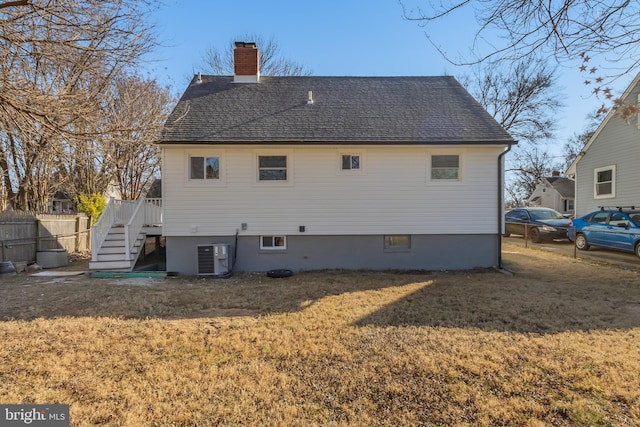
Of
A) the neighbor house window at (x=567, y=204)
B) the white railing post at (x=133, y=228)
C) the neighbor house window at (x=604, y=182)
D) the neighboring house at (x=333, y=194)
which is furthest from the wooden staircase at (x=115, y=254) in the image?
the neighbor house window at (x=567, y=204)

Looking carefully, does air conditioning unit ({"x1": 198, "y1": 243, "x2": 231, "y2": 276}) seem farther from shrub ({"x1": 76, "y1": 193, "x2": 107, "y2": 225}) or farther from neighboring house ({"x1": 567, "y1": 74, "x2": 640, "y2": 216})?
neighboring house ({"x1": 567, "y1": 74, "x2": 640, "y2": 216})

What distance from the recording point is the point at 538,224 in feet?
49.6

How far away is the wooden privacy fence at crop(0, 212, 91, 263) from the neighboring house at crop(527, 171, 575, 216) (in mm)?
36864

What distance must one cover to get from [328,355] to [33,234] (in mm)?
12031

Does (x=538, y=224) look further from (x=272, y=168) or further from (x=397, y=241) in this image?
(x=272, y=168)

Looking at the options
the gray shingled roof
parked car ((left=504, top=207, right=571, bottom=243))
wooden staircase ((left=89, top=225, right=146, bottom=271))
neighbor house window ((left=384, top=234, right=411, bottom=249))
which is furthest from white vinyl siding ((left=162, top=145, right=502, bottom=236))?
parked car ((left=504, top=207, right=571, bottom=243))

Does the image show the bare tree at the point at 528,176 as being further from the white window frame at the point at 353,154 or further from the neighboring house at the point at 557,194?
the white window frame at the point at 353,154

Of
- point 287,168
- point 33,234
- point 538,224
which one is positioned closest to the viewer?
point 287,168

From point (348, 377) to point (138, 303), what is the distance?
4.76 m

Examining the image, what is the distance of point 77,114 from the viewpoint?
608 centimetres

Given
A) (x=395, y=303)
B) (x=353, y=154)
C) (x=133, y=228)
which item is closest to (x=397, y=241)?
(x=353, y=154)

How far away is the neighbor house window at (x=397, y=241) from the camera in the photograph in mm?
9453

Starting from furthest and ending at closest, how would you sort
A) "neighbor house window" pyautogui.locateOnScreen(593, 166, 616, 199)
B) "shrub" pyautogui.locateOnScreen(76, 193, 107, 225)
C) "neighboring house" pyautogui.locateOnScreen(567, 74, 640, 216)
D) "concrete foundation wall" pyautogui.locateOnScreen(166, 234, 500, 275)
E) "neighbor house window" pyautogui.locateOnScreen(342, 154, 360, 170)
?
"shrub" pyautogui.locateOnScreen(76, 193, 107, 225), "neighbor house window" pyautogui.locateOnScreen(593, 166, 616, 199), "neighboring house" pyautogui.locateOnScreen(567, 74, 640, 216), "neighbor house window" pyautogui.locateOnScreen(342, 154, 360, 170), "concrete foundation wall" pyautogui.locateOnScreen(166, 234, 500, 275)

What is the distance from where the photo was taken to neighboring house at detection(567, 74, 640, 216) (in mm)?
12836
